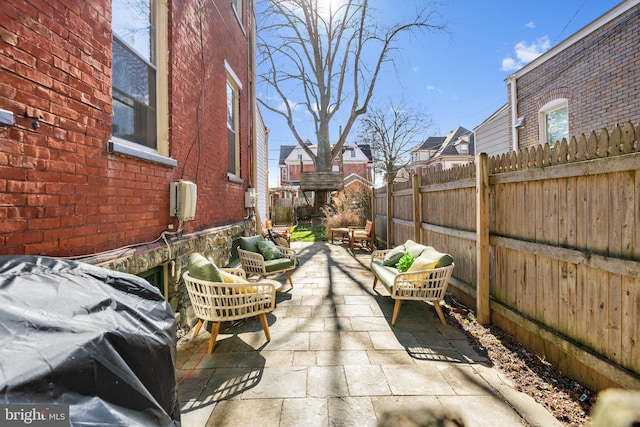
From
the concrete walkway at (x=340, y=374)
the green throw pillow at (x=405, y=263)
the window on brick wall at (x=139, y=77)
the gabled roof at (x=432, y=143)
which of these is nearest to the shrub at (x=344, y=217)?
the green throw pillow at (x=405, y=263)

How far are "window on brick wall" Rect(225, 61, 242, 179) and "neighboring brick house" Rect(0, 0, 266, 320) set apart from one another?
3.96ft

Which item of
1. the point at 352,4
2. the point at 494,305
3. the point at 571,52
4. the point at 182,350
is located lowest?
the point at 182,350

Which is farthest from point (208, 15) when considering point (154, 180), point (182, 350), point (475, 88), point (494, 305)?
point (475, 88)

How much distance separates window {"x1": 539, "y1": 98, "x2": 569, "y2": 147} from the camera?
7.52 m

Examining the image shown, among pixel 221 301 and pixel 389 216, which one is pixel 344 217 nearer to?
pixel 389 216

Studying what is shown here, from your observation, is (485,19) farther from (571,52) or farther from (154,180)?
(154,180)

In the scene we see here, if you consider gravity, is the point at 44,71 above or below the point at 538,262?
above

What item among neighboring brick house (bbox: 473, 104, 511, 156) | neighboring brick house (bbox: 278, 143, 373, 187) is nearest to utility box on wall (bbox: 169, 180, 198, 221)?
neighboring brick house (bbox: 473, 104, 511, 156)

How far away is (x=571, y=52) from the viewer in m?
7.07

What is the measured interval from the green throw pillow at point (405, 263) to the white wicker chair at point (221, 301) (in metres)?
1.99

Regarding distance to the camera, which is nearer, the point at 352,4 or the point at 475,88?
the point at 352,4

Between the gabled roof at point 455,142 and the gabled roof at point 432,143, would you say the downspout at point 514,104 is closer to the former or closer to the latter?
the gabled roof at point 455,142

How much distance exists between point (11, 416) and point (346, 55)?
16386mm

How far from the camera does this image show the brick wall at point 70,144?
66.7 inches
